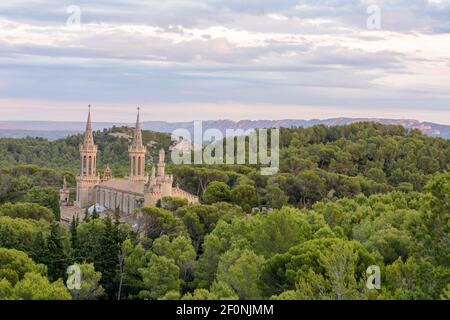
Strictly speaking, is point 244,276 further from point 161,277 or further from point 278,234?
point 278,234

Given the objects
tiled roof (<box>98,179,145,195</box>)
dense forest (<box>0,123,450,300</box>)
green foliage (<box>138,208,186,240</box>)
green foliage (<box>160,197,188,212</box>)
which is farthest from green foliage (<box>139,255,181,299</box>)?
tiled roof (<box>98,179,145,195</box>)

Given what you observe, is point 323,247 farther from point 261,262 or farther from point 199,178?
point 199,178

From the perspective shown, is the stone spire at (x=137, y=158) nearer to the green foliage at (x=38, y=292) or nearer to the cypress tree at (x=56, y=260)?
the cypress tree at (x=56, y=260)

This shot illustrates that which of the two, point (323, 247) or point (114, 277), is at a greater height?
point (323, 247)

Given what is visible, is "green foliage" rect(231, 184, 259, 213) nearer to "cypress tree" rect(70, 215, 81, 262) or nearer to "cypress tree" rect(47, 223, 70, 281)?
"cypress tree" rect(70, 215, 81, 262)

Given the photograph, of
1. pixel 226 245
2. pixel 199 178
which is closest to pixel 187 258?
pixel 226 245

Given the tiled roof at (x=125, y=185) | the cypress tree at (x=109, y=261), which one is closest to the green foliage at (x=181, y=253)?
the cypress tree at (x=109, y=261)
